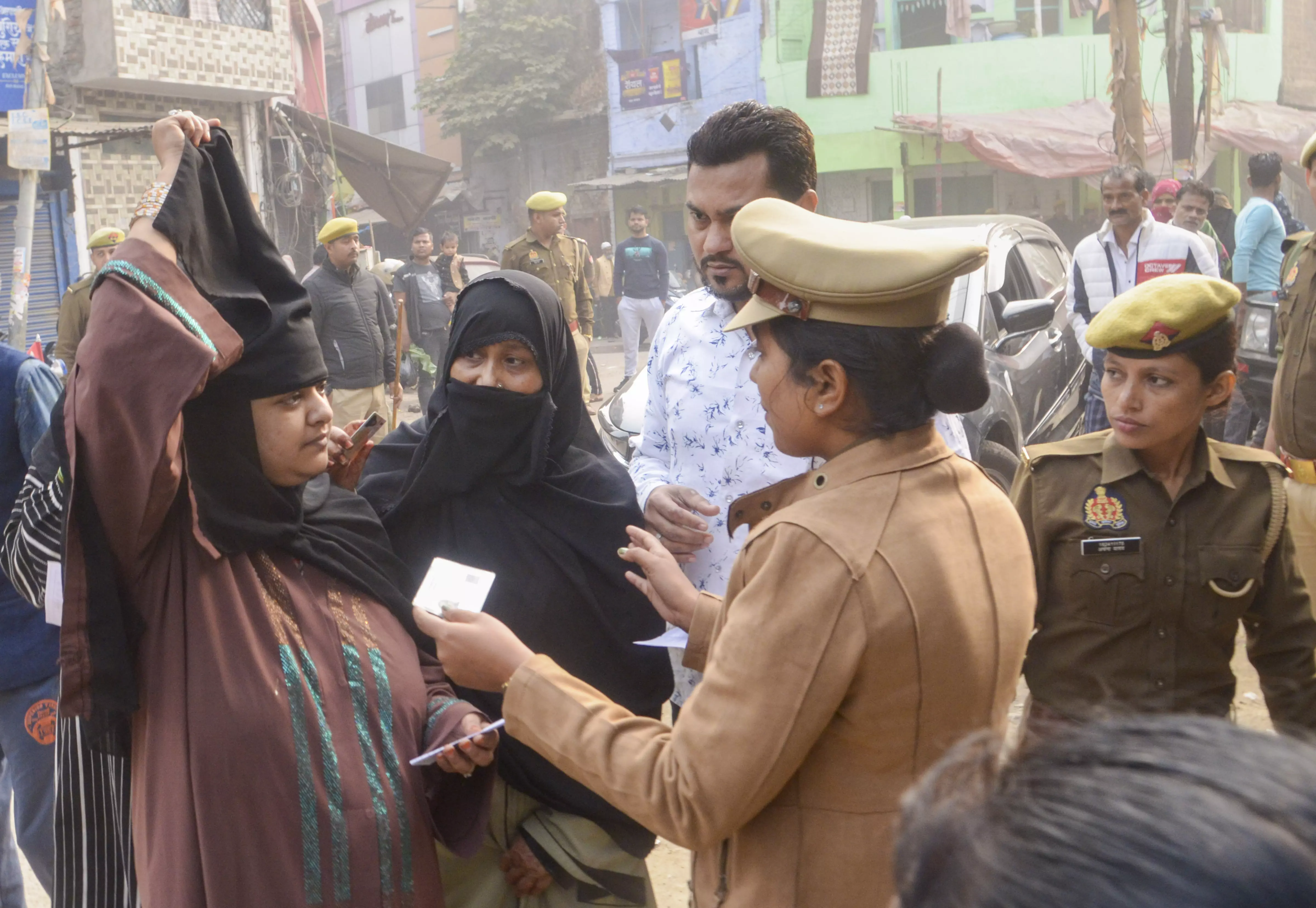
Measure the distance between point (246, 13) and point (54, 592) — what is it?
59.9 ft

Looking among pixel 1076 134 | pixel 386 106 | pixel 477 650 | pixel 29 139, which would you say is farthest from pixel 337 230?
pixel 386 106

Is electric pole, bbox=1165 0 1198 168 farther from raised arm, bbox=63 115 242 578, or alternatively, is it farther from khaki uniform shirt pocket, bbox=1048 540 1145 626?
raised arm, bbox=63 115 242 578

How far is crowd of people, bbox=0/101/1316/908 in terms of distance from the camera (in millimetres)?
1332

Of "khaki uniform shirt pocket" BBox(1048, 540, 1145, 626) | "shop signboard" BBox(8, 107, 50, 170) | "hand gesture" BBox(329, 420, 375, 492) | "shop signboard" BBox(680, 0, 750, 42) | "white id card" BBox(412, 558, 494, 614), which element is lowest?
"khaki uniform shirt pocket" BBox(1048, 540, 1145, 626)

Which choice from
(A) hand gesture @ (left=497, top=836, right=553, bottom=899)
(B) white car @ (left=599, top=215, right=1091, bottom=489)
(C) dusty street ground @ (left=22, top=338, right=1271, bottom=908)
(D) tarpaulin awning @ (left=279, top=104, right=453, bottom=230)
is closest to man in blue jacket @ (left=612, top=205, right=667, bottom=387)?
(D) tarpaulin awning @ (left=279, top=104, right=453, bottom=230)

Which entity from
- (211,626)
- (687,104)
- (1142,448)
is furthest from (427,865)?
(687,104)

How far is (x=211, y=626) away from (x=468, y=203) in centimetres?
3097

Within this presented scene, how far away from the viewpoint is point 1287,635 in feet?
7.85

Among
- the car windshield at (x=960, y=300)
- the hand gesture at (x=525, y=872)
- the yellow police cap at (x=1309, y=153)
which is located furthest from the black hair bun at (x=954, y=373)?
the car windshield at (x=960, y=300)

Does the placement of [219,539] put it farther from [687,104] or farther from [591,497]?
[687,104]

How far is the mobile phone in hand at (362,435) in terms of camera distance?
232cm

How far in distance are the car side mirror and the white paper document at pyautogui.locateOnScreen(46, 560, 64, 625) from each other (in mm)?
4185

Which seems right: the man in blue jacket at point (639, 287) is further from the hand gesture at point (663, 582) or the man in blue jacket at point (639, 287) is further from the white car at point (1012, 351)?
the hand gesture at point (663, 582)

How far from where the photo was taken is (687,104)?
1068 inches
